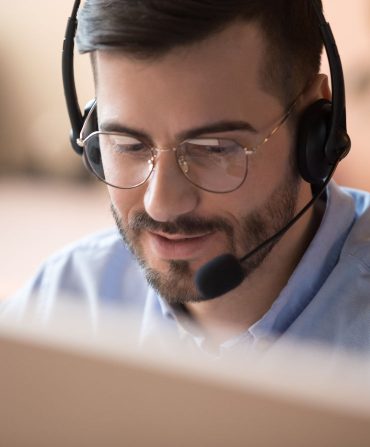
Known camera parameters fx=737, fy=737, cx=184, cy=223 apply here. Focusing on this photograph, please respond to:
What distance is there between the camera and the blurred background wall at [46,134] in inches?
75.3

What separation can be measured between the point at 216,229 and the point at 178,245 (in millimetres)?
65

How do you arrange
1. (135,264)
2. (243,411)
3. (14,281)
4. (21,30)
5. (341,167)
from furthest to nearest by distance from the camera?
(21,30)
(341,167)
(14,281)
(135,264)
(243,411)

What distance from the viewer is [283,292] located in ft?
3.73

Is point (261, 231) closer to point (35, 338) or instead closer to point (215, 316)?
point (215, 316)

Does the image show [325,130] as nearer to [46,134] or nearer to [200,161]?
[200,161]

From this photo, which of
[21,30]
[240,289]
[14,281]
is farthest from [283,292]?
[21,30]

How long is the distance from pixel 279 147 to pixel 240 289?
0.80ft

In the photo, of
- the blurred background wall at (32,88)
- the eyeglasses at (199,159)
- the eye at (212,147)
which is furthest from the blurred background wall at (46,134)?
the eye at (212,147)

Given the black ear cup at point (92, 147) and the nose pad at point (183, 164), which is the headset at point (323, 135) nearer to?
the nose pad at point (183, 164)

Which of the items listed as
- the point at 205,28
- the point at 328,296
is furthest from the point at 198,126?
the point at 328,296

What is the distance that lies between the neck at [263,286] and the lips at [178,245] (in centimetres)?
12

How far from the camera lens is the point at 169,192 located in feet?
3.36

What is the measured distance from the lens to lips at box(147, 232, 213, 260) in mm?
1073

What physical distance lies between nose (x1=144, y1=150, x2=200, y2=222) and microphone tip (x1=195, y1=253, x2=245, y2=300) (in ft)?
0.39
